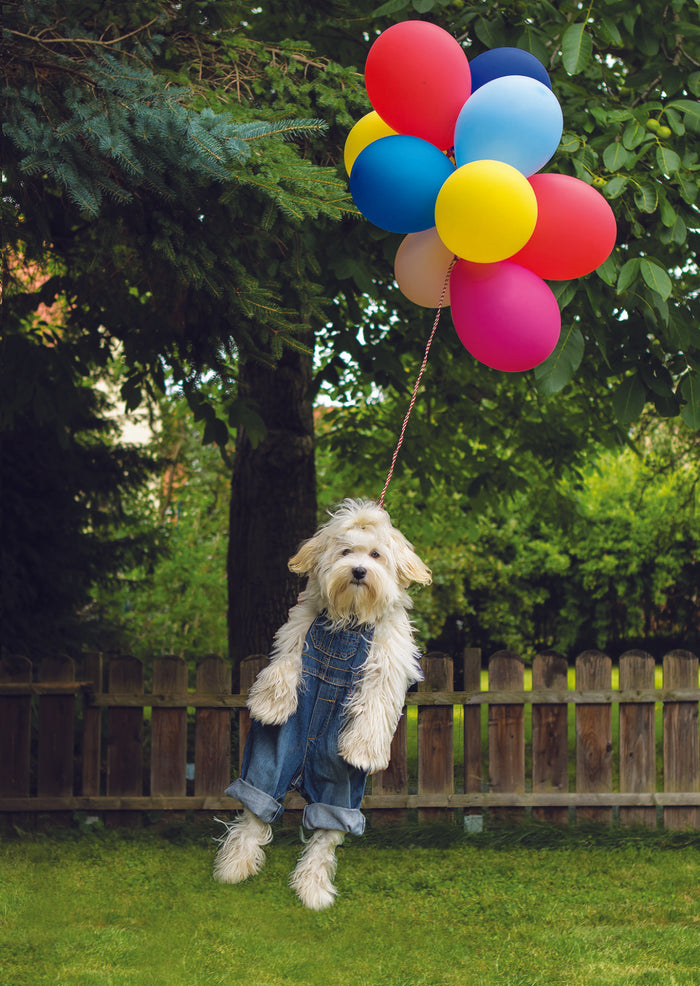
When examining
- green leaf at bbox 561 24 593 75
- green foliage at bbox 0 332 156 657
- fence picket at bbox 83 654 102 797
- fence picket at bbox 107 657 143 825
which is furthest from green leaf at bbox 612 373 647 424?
green foliage at bbox 0 332 156 657

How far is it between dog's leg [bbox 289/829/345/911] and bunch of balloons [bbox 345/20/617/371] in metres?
1.62

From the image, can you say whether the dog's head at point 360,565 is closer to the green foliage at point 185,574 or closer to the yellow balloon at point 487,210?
the yellow balloon at point 487,210

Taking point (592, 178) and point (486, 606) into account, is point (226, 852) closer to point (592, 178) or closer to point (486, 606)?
point (592, 178)

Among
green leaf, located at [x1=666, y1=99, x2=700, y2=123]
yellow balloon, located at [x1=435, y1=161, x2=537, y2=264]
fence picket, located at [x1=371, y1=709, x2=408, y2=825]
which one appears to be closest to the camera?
yellow balloon, located at [x1=435, y1=161, x2=537, y2=264]

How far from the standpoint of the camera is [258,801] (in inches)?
112

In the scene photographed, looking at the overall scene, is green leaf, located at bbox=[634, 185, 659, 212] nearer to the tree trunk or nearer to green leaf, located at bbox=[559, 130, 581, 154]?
green leaf, located at bbox=[559, 130, 581, 154]

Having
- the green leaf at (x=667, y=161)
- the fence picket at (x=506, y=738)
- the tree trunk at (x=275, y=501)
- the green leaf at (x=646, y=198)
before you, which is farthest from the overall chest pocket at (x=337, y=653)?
the tree trunk at (x=275, y=501)

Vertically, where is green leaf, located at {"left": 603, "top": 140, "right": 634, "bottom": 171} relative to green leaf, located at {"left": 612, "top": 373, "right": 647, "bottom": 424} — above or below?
above

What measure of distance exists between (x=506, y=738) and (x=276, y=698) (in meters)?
2.72

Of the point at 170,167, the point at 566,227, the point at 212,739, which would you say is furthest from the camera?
the point at 212,739

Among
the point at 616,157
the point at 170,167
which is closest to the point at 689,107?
the point at 616,157

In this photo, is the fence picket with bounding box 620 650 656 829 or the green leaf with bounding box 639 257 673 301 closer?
the green leaf with bounding box 639 257 673 301

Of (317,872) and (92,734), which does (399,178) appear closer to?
(317,872)

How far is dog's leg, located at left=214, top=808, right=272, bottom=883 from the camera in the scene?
2.84 meters
